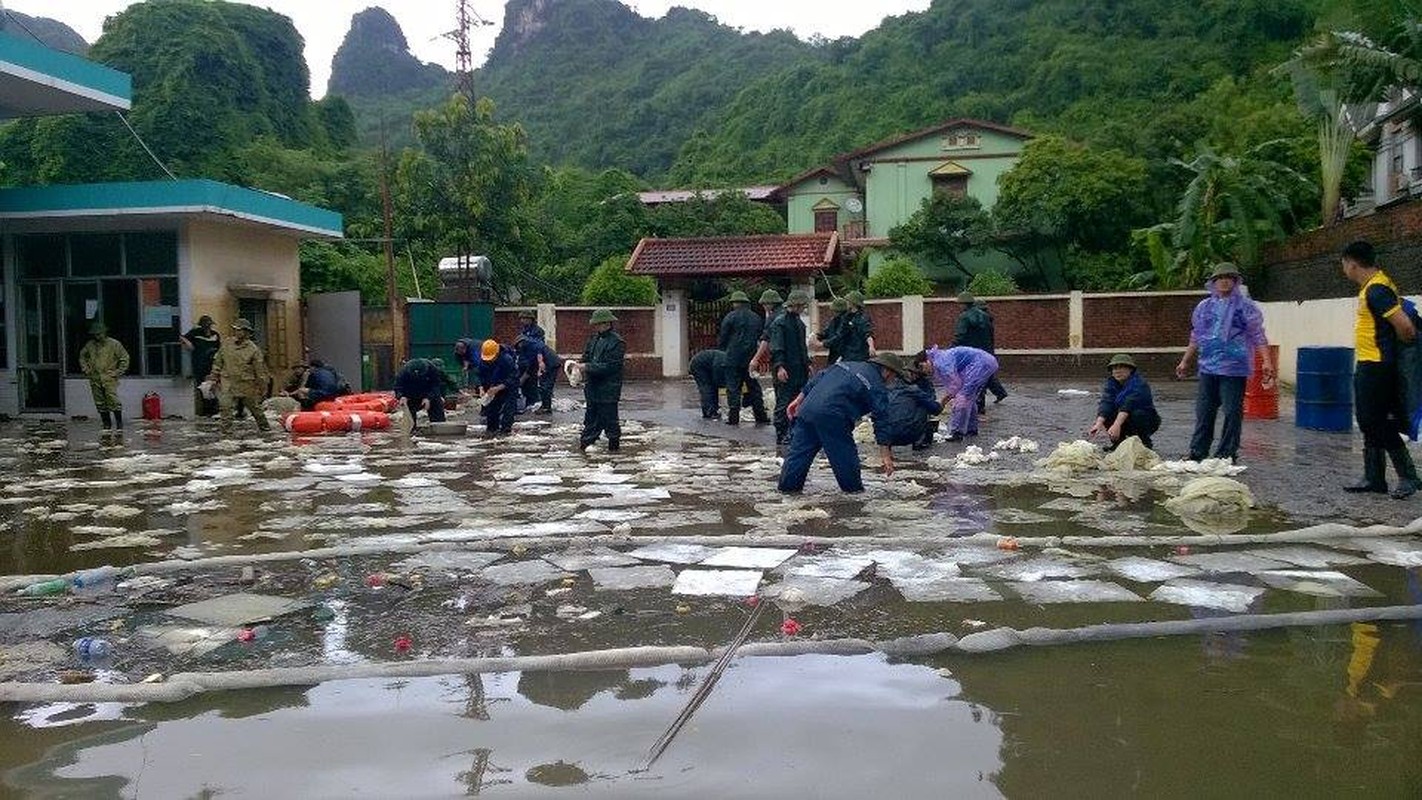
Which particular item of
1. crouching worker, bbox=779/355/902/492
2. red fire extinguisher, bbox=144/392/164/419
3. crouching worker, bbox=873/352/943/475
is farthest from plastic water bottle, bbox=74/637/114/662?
red fire extinguisher, bbox=144/392/164/419

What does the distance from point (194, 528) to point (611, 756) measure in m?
5.06

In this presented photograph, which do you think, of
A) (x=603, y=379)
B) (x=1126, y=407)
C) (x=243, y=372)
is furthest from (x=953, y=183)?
(x=1126, y=407)

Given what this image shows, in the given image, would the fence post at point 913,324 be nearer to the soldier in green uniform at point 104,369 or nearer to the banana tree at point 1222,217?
the banana tree at point 1222,217

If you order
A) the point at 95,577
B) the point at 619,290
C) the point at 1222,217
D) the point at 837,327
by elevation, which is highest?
the point at 1222,217

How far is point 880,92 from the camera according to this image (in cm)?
5050

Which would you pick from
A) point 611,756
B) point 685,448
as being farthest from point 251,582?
point 685,448

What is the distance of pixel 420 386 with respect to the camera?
1446 cm

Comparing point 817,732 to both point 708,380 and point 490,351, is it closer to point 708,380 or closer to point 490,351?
point 490,351

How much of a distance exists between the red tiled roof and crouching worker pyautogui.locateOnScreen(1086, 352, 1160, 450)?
15.4 m

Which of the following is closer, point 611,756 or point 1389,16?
point 611,756

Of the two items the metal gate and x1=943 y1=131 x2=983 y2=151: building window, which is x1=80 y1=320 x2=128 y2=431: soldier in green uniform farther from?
x1=943 y1=131 x2=983 y2=151: building window

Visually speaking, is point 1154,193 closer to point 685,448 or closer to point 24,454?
point 685,448

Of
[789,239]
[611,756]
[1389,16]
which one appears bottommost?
[611,756]

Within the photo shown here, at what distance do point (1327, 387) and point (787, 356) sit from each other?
224 inches
